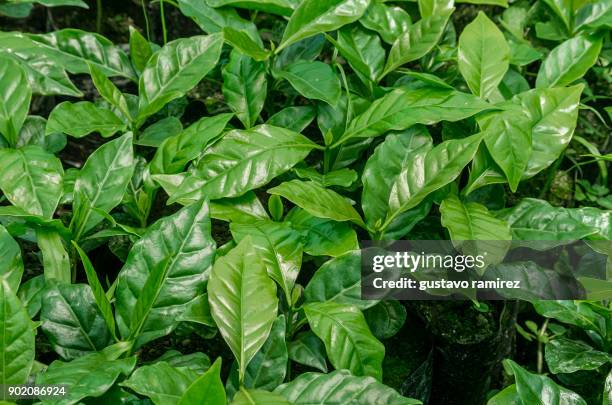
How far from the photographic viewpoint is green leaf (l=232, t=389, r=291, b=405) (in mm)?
1201

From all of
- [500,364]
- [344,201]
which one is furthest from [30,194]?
[500,364]

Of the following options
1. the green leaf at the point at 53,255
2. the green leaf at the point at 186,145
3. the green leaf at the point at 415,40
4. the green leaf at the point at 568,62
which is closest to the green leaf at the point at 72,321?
the green leaf at the point at 53,255

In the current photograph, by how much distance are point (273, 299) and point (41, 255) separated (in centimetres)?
62

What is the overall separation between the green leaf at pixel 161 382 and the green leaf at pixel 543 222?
835 mm

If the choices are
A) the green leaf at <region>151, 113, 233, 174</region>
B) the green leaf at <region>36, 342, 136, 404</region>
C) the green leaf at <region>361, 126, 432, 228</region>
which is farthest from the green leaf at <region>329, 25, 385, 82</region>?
the green leaf at <region>36, 342, 136, 404</region>

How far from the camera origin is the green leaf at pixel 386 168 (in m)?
1.55

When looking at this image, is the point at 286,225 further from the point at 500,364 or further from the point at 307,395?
the point at 500,364

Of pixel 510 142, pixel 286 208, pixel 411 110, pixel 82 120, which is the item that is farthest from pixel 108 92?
pixel 510 142

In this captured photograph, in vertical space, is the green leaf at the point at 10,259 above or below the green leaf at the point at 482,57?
below

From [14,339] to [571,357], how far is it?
46.4 inches

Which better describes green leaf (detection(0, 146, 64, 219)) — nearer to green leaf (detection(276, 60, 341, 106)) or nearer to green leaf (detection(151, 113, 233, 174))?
green leaf (detection(151, 113, 233, 174))

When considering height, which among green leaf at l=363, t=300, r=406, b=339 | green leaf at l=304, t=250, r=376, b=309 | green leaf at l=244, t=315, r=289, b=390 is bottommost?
green leaf at l=363, t=300, r=406, b=339

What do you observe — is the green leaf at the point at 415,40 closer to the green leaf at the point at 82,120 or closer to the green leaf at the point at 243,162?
the green leaf at the point at 243,162

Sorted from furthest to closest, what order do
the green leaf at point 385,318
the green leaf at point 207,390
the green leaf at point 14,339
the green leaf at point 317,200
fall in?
the green leaf at point 385,318 < the green leaf at point 317,200 < the green leaf at point 14,339 < the green leaf at point 207,390
